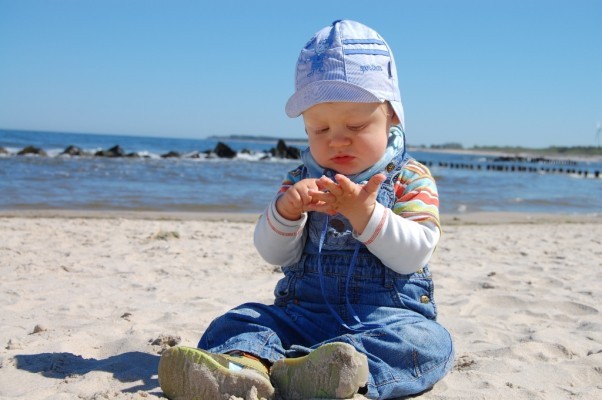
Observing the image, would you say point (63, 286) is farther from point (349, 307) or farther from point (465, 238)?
point (465, 238)

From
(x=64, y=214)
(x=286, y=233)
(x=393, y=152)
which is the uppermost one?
(x=393, y=152)

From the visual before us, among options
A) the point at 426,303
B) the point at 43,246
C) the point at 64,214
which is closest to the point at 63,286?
the point at 43,246

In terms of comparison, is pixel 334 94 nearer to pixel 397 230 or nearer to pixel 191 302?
pixel 397 230

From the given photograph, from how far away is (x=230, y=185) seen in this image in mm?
15422

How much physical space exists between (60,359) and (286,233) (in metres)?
1.18

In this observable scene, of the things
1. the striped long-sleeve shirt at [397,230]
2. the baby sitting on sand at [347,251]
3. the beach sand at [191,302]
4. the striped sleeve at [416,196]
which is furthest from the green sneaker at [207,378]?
the striped sleeve at [416,196]

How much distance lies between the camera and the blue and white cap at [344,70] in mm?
2482

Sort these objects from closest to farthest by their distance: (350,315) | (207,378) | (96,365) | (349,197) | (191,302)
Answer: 1. (207,378)
2. (349,197)
3. (350,315)
4. (96,365)
5. (191,302)

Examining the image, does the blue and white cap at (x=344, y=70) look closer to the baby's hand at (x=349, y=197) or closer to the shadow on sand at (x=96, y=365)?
the baby's hand at (x=349, y=197)

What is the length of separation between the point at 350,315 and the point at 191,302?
6.02 feet

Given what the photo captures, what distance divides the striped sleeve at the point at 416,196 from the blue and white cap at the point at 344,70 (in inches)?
10.2

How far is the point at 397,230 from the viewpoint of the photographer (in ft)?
7.91

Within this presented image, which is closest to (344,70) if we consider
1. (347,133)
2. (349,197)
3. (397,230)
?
(347,133)

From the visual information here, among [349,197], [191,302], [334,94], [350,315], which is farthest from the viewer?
[191,302]
